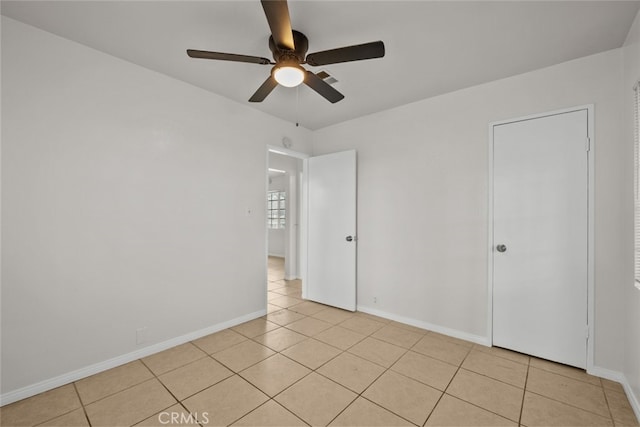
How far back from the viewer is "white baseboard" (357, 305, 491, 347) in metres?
2.85

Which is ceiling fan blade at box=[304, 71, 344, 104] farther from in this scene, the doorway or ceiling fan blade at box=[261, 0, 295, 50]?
the doorway

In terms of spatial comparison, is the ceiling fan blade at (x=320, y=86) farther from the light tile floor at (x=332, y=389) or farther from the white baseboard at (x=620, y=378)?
the white baseboard at (x=620, y=378)

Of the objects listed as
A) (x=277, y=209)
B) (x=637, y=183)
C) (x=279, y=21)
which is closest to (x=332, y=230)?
(x=279, y=21)

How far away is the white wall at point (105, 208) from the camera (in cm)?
197

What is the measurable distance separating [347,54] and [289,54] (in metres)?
0.40

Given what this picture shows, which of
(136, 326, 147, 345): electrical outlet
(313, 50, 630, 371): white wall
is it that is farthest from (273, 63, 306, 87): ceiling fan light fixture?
(136, 326, 147, 345): electrical outlet

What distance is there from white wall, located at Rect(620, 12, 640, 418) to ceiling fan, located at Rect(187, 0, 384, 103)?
1.90 meters

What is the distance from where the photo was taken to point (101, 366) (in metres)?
2.30

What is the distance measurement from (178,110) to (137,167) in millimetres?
751

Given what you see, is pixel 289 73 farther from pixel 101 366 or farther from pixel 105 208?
pixel 101 366

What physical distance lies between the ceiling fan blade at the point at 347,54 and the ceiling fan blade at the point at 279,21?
0.59ft

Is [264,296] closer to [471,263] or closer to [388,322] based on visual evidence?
[388,322]

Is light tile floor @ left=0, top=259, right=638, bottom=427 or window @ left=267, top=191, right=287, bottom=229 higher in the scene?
window @ left=267, top=191, right=287, bottom=229

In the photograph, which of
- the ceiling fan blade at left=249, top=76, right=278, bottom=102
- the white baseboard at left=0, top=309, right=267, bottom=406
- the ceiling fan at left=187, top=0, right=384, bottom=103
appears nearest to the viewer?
the ceiling fan at left=187, top=0, right=384, bottom=103
